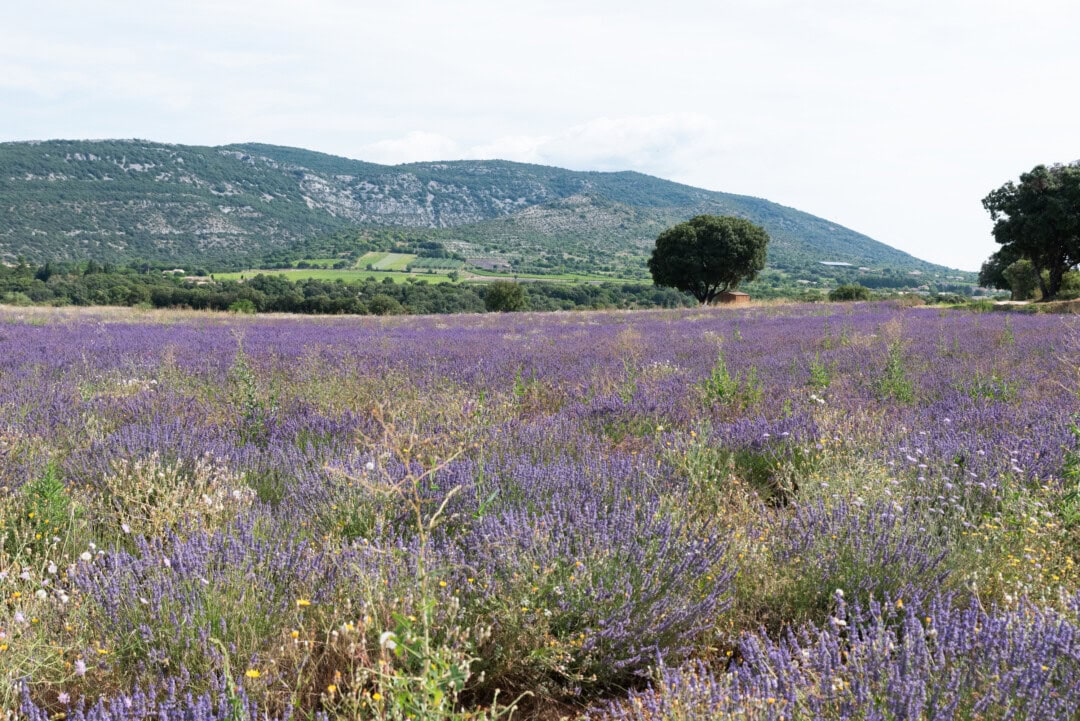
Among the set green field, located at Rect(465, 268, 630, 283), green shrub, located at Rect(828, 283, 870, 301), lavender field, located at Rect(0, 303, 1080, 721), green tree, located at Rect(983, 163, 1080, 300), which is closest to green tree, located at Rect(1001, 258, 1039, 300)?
green shrub, located at Rect(828, 283, 870, 301)

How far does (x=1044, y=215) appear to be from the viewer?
85.1 ft

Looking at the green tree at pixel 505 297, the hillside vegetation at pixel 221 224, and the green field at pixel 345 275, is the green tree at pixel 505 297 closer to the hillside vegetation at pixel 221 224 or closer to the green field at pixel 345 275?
the green field at pixel 345 275

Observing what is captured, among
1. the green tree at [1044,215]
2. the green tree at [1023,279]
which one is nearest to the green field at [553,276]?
the green tree at [1023,279]

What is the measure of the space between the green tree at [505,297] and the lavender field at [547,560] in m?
46.0

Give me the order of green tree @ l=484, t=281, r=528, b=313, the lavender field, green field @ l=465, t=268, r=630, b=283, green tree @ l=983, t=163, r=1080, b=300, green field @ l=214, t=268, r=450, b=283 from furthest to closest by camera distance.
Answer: green field @ l=465, t=268, r=630, b=283 < green field @ l=214, t=268, r=450, b=283 < green tree @ l=484, t=281, r=528, b=313 < green tree @ l=983, t=163, r=1080, b=300 < the lavender field

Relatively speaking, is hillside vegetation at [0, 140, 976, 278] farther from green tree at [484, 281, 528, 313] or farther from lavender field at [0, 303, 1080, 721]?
lavender field at [0, 303, 1080, 721]

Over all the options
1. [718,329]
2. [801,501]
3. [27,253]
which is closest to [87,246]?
[27,253]

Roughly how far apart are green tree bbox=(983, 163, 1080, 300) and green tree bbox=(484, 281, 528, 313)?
31.7 m

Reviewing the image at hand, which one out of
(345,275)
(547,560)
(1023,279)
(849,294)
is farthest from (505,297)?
(547,560)

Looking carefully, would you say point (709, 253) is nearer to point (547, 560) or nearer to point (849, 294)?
point (849, 294)

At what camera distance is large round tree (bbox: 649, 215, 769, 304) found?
1710 inches

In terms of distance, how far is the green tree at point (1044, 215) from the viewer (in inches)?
1008

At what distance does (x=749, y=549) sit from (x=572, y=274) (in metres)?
101

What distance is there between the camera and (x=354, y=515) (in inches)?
120
